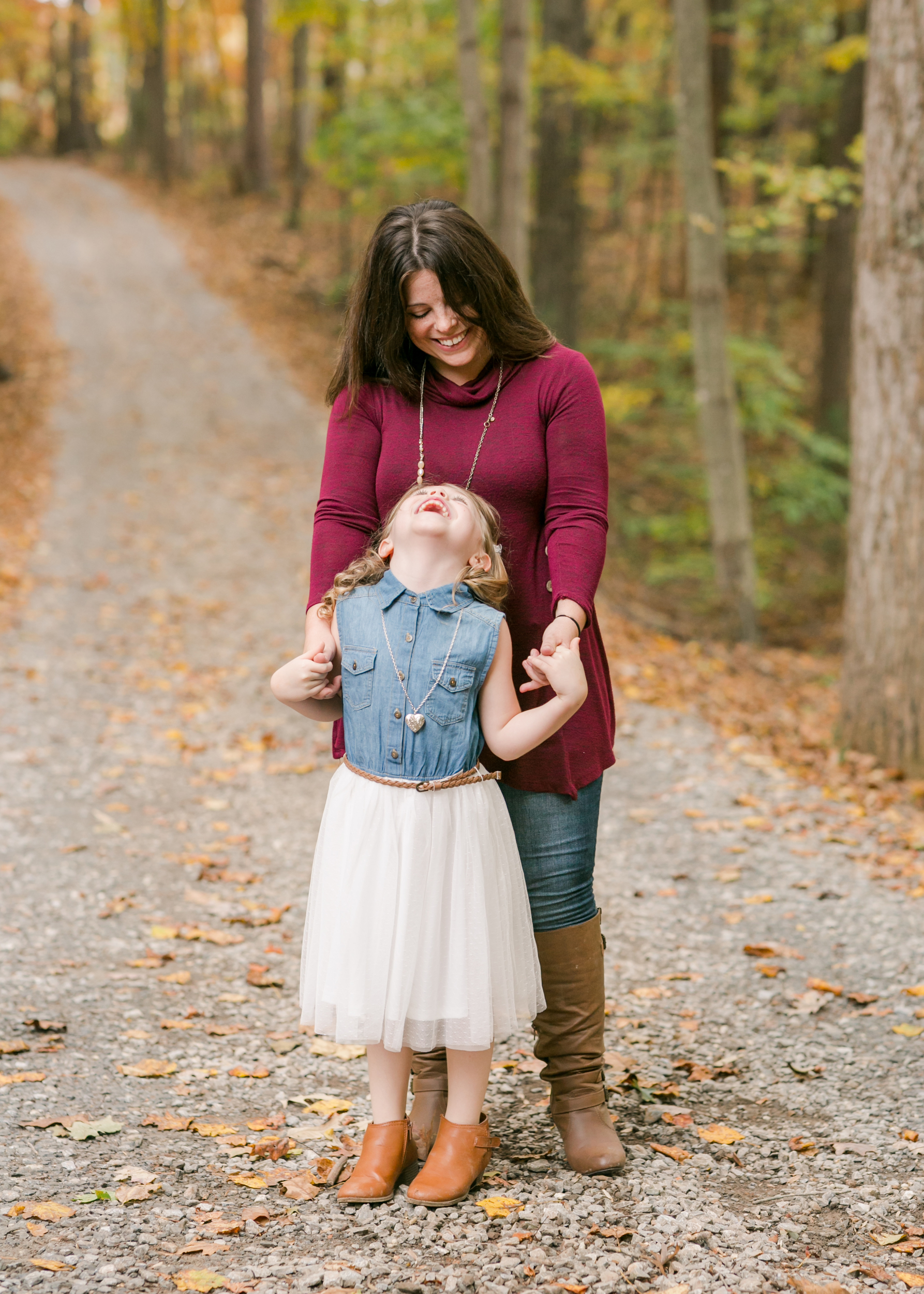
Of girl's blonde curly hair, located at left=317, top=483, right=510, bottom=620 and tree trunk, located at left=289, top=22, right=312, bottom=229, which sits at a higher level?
tree trunk, located at left=289, top=22, right=312, bottom=229

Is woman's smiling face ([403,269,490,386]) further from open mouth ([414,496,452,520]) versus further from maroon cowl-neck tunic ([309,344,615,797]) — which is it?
open mouth ([414,496,452,520])

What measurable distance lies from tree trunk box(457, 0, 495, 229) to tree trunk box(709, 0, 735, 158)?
13.3ft

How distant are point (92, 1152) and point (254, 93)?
947 inches

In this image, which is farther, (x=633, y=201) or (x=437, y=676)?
(x=633, y=201)

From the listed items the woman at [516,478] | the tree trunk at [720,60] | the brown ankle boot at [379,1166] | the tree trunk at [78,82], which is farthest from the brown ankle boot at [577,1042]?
the tree trunk at [78,82]

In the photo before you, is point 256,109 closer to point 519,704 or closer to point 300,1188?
point 519,704

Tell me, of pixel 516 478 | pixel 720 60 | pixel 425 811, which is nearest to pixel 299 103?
pixel 720 60

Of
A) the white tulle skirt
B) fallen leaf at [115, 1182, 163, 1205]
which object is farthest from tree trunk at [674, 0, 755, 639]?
fallen leaf at [115, 1182, 163, 1205]

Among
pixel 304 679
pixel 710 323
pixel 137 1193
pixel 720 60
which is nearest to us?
pixel 304 679

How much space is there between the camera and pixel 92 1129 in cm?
298

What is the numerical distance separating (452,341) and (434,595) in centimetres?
60

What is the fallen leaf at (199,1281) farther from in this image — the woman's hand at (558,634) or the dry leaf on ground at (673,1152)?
the woman's hand at (558,634)

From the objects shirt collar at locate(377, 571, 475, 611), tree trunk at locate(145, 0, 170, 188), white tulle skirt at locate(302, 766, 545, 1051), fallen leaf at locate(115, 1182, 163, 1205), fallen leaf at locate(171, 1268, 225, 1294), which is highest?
tree trunk at locate(145, 0, 170, 188)

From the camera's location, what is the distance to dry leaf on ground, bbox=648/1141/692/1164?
2.94m
